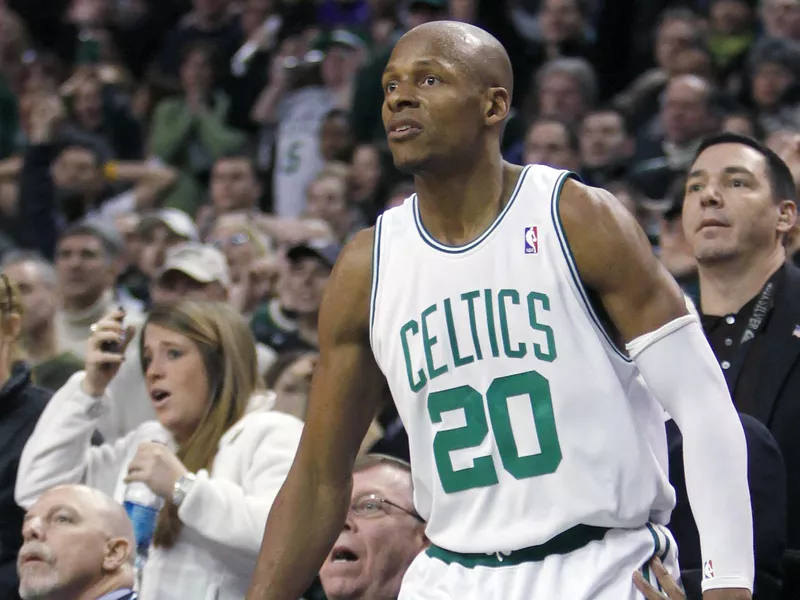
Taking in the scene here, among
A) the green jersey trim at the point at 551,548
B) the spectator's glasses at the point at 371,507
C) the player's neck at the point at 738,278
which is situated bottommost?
the green jersey trim at the point at 551,548

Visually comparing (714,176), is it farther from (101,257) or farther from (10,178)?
(10,178)

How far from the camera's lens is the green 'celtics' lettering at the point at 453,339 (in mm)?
2887

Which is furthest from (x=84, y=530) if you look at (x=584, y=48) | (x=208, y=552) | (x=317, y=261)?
(x=584, y=48)

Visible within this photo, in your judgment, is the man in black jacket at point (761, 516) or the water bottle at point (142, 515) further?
the water bottle at point (142, 515)

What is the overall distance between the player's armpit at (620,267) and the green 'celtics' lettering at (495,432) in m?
0.20

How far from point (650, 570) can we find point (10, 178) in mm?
8566

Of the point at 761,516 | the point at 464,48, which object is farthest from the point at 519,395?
the point at 761,516

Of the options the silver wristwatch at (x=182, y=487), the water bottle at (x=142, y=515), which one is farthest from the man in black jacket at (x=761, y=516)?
the water bottle at (x=142, y=515)

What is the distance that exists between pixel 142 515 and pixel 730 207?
80.3 inches

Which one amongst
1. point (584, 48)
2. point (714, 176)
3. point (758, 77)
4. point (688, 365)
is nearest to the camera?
point (688, 365)

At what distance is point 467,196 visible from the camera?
9.73 feet

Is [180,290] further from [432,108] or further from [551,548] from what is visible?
[551,548]

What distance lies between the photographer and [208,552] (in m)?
4.38

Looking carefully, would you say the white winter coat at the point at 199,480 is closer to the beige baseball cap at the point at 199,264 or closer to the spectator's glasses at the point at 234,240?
the beige baseball cap at the point at 199,264
